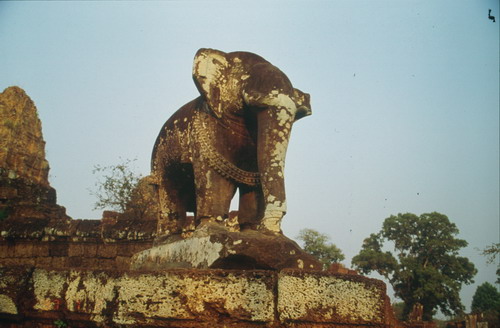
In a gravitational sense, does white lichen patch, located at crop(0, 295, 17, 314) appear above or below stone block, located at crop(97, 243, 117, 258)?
below

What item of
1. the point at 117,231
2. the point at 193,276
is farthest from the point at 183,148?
the point at 117,231

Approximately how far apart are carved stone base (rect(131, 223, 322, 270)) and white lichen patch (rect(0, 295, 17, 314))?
1.63 metres

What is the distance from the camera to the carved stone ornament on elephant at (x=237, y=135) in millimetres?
3645

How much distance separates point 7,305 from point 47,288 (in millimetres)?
404

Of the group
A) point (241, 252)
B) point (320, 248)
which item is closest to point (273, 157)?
point (241, 252)

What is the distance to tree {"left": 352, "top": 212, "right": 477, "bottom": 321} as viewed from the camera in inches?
1476

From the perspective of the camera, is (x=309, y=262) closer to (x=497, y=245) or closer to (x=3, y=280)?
(x=3, y=280)

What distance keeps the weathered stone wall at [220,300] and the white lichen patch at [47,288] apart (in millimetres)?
38

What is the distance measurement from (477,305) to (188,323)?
4802 cm

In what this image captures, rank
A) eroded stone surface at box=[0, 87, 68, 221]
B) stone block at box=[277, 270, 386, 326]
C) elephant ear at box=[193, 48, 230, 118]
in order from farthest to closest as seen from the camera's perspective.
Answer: eroded stone surface at box=[0, 87, 68, 221] → elephant ear at box=[193, 48, 230, 118] → stone block at box=[277, 270, 386, 326]

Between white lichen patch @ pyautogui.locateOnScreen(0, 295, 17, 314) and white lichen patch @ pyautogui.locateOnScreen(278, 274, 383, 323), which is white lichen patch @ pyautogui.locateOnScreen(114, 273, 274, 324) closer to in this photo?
white lichen patch @ pyautogui.locateOnScreen(278, 274, 383, 323)

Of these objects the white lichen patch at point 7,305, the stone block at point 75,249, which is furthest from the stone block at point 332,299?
the stone block at point 75,249

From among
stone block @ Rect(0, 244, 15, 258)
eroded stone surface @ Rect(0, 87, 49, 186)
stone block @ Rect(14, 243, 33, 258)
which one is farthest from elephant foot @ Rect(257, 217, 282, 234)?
eroded stone surface @ Rect(0, 87, 49, 186)

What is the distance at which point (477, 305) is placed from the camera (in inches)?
1678
